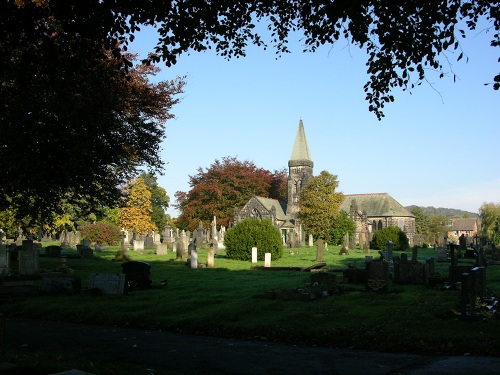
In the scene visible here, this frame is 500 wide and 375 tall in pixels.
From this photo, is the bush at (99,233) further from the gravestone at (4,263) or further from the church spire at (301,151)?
the church spire at (301,151)

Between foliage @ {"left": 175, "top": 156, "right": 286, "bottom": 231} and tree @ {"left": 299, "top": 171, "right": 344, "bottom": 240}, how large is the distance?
21.9 m

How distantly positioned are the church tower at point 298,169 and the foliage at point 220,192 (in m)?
5.99

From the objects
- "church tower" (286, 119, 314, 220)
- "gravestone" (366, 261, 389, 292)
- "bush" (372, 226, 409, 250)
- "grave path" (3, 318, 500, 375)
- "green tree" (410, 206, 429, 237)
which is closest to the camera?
"grave path" (3, 318, 500, 375)

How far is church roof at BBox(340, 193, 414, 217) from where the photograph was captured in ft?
282

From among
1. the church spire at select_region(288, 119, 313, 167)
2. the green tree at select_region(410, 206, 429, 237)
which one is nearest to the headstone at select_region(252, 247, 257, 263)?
the church spire at select_region(288, 119, 313, 167)

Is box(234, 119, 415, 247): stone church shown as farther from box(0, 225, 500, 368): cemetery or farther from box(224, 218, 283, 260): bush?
box(0, 225, 500, 368): cemetery

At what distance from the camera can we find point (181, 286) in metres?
18.0

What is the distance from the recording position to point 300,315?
11.9 meters

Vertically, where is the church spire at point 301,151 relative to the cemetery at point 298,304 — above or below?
above

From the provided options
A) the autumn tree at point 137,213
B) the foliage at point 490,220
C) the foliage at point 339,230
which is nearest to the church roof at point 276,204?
the autumn tree at point 137,213

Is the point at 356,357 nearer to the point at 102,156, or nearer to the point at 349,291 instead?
the point at 349,291

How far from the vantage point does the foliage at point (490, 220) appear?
75363 mm

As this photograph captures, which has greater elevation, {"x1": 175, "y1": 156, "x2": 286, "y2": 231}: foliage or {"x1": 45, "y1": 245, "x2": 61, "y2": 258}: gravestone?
{"x1": 175, "y1": 156, "x2": 286, "y2": 231}: foliage

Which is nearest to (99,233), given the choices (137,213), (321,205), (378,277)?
(321,205)
